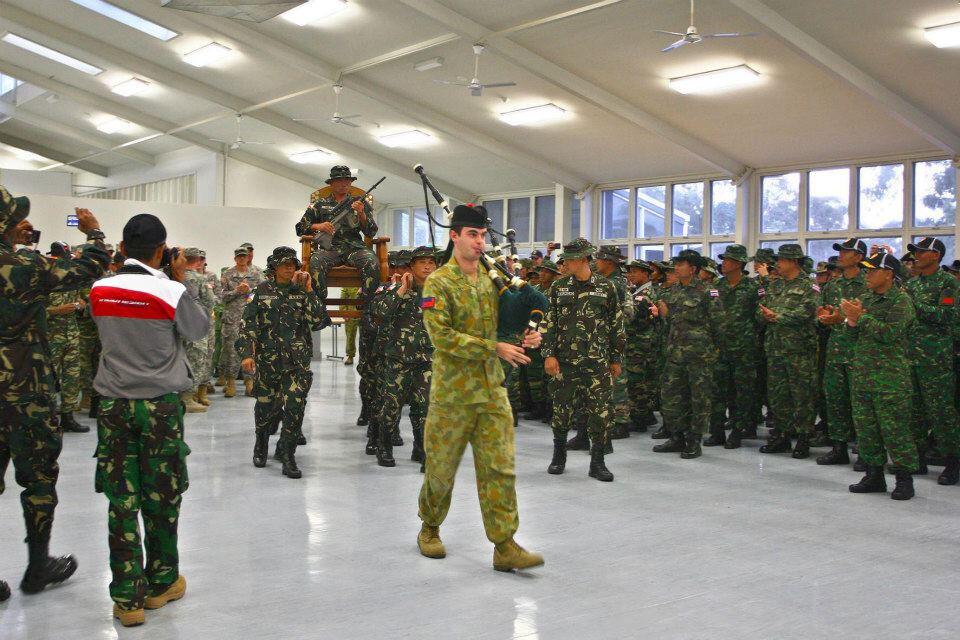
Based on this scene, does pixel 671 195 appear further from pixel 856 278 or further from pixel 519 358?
pixel 519 358

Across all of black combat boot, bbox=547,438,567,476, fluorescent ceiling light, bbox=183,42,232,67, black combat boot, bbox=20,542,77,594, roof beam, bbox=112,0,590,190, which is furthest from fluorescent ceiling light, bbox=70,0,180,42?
black combat boot, bbox=20,542,77,594

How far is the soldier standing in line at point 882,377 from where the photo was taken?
5609mm

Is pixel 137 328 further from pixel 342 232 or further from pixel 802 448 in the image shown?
pixel 802 448

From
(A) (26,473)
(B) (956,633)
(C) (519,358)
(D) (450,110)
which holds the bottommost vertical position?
(B) (956,633)

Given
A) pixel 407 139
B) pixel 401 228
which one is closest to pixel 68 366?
pixel 407 139

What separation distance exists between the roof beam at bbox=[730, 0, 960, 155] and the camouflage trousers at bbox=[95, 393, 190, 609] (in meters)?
8.23

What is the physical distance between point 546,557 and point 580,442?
11.0ft

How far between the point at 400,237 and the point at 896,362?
18.4 metres

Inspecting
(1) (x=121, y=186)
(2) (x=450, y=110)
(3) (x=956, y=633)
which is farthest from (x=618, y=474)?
(1) (x=121, y=186)

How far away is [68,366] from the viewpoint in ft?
25.6

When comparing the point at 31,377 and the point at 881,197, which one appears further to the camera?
the point at 881,197

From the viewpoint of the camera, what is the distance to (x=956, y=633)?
11.3 ft

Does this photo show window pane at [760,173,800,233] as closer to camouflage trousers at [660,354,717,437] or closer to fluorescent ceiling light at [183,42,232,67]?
camouflage trousers at [660,354,717,437]

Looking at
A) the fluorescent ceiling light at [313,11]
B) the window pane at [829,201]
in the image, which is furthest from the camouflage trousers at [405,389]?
the window pane at [829,201]
